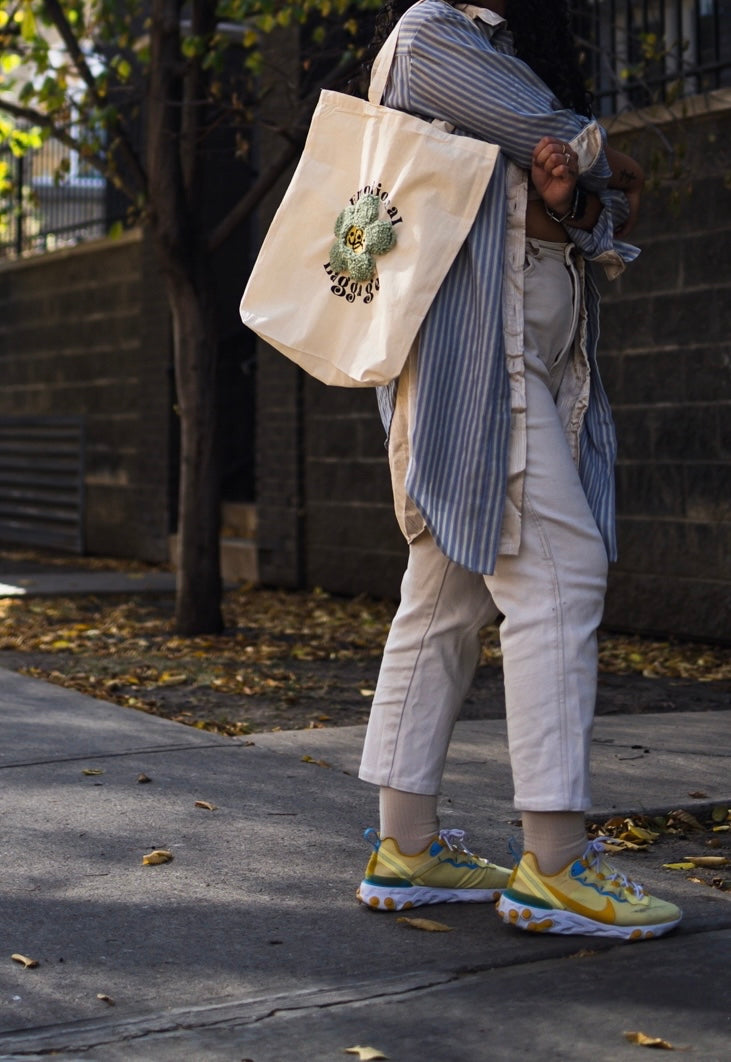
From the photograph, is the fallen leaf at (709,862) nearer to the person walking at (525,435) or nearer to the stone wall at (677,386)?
the person walking at (525,435)

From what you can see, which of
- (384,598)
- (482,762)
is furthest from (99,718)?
(384,598)

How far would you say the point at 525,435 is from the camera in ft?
10.7

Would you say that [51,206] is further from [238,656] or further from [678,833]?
[678,833]

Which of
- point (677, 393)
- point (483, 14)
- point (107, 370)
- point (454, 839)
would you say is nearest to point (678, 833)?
point (454, 839)

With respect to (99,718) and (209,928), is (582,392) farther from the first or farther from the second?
(99,718)

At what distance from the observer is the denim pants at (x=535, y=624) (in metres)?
3.21

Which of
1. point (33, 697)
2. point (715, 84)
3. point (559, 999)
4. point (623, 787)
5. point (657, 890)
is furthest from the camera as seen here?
point (715, 84)

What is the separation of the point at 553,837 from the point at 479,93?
1.44m

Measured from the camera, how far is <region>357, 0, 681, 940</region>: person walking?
127 inches

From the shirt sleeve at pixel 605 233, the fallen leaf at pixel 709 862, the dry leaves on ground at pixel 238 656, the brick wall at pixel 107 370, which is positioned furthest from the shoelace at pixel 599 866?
the brick wall at pixel 107 370

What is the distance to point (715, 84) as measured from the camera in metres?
8.46

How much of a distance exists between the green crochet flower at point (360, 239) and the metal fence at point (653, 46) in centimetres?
495

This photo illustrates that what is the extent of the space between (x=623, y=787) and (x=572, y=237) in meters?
1.86

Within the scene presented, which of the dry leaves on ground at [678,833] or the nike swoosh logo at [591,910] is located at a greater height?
the nike swoosh logo at [591,910]
